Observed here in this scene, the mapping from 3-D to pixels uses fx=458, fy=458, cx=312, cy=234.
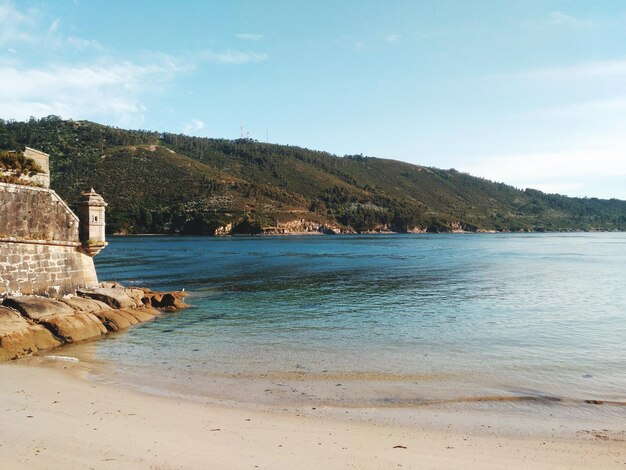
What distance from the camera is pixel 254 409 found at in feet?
33.7

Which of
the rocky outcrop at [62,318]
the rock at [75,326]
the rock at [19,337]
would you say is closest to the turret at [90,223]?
the rocky outcrop at [62,318]

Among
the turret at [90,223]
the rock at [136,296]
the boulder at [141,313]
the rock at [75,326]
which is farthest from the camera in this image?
the rock at [136,296]

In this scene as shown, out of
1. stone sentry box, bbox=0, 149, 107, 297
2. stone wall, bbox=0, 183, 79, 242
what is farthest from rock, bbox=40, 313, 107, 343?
stone wall, bbox=0, 183, 79, 242

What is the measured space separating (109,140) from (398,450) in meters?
212

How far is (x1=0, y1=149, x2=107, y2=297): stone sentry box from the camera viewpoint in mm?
17547

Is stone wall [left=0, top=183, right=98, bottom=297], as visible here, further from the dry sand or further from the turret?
the dry sand

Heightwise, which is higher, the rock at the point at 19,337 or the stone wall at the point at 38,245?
the stone wall at the point at 38,245

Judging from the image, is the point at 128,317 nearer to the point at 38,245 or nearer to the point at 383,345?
the point at 38,245

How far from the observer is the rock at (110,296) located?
20.7 metres

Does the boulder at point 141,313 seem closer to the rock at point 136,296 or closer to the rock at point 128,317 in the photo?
the rock at point 128,317

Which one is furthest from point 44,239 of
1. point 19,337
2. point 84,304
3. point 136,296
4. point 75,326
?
point 136,296

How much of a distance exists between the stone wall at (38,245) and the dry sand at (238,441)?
882cm

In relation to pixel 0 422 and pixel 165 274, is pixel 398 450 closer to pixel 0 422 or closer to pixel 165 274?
pixel 0 422

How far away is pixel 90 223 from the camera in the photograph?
2094 cm
